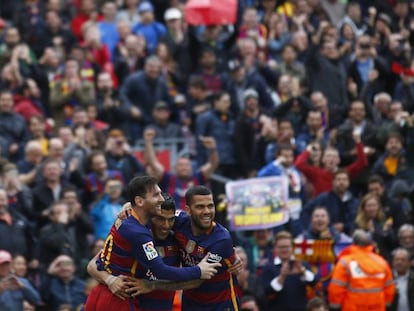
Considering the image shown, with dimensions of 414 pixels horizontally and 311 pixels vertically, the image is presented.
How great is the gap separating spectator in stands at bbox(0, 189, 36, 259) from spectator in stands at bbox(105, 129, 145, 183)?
2.36 metres

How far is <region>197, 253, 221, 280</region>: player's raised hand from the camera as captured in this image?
571 inches

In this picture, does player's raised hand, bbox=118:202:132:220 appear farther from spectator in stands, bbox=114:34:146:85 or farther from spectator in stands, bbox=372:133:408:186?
spectator in stands, bbox=114:34:146:85

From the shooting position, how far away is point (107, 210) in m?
20.7

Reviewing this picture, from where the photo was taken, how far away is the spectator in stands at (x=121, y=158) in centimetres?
2197

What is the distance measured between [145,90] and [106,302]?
9626 mm

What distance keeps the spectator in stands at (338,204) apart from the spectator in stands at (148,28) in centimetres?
610

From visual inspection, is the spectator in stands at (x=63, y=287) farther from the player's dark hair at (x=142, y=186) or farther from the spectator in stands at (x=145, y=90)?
the spectator in stands at (x=145, y=90)

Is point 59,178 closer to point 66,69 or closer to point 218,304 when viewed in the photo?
point 66,69

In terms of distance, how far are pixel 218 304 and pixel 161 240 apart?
2.65 feet

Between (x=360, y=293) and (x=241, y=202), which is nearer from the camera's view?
(x=360, y=293)

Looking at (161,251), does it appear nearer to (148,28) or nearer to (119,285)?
(119,285)

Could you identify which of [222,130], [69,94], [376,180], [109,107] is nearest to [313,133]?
[222,130]

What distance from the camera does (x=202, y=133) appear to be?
22.8 m

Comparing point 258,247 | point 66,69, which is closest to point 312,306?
point 258,247
